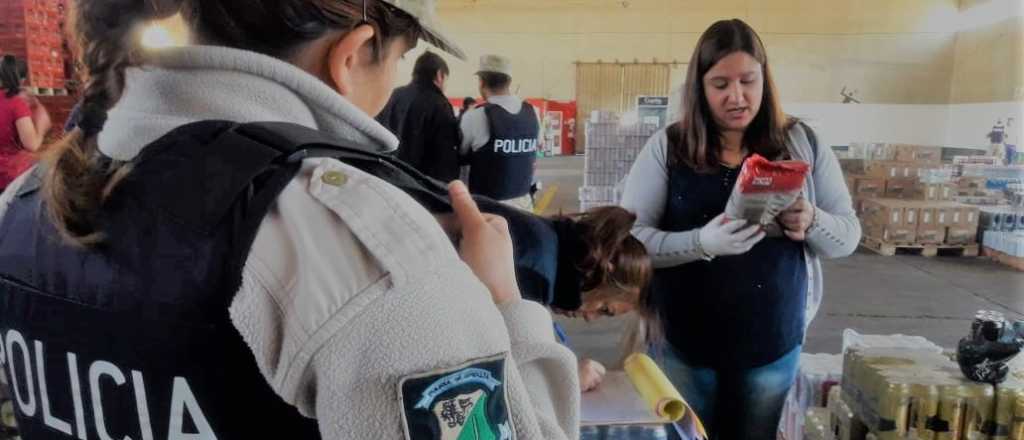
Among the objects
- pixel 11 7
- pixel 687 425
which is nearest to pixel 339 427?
pixel 687 425

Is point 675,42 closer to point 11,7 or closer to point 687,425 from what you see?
point 11,7

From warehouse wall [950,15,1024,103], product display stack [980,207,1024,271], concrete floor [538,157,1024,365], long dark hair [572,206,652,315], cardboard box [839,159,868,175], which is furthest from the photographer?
warehouse wall [950,15,1024,103]

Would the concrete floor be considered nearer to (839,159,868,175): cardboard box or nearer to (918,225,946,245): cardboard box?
(918,225,946,245): cardboard box

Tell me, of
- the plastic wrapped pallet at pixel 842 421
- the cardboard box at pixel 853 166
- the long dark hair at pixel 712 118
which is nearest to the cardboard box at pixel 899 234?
the cardboard box at pixel 853 166

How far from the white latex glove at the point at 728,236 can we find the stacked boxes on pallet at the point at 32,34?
427 centimetres

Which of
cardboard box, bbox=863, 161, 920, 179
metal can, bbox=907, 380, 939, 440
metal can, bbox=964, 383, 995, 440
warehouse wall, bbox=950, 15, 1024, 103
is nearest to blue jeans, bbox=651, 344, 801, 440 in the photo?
metal can, bbox=907, 380, 939, 440

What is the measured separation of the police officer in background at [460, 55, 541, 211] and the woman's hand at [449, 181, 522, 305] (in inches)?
154

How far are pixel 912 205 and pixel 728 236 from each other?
6.65 m

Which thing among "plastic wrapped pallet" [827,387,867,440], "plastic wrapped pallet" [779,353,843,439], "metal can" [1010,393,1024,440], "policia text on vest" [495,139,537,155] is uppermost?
"policia text on vest" [495,139,537,155]

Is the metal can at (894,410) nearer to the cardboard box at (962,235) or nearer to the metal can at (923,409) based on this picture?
the metal can at (923,409)

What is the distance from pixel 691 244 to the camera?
6.06 ft

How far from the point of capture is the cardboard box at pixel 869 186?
8023 mm

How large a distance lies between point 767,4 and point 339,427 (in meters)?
15.6

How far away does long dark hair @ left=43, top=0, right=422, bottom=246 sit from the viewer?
603mm
